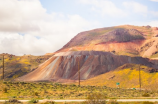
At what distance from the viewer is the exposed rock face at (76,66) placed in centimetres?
11731

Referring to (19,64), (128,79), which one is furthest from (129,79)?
(19,64)

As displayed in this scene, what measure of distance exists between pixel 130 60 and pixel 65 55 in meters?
39.9

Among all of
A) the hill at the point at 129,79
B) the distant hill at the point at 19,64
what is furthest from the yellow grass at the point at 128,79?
the distant hill at the point at 19,64

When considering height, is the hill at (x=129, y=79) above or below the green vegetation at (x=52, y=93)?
below

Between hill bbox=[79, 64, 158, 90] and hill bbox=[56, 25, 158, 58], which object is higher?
hill bbox=[56, 25, 158, 58]

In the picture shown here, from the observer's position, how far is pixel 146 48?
18175cm

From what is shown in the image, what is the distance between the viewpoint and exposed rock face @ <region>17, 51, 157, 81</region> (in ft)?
385

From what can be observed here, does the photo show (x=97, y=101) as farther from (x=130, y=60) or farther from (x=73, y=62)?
(x=130, y=60)

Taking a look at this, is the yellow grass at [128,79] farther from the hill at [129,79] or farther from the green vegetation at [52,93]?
the green vegetation at [52,93]

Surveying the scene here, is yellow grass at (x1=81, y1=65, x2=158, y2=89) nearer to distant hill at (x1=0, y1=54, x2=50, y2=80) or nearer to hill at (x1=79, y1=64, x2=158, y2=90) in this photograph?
hill at (x1=79, y1=64, x2=158, y2=90)

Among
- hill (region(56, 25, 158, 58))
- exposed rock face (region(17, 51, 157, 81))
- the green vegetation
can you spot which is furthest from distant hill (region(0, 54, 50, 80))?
the green vegetation

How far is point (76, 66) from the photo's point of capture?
124750mm

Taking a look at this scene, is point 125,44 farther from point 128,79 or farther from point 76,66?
point 128,79

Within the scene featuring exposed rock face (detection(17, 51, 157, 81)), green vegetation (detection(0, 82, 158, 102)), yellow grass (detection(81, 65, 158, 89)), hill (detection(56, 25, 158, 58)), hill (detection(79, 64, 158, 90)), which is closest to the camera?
green vegetation (detection(0, 82, 158, 102))
